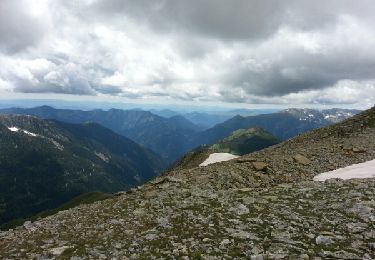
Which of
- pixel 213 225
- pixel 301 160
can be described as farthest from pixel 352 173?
pixel 213 225

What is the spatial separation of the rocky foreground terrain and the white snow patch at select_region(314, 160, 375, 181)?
282 centimetres

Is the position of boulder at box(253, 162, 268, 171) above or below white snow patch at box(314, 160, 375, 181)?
above

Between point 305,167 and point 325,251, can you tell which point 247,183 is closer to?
point 305,167

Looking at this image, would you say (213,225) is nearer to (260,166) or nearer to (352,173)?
(260,166)

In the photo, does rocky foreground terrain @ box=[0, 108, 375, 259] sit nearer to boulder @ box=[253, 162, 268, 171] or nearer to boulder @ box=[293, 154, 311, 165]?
boulder @ box=[253, 162, 268, 171]

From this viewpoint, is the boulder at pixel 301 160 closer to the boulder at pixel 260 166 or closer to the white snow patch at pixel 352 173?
the white snow patch at pixel 352 173

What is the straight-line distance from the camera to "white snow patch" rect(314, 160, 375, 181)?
911 inches

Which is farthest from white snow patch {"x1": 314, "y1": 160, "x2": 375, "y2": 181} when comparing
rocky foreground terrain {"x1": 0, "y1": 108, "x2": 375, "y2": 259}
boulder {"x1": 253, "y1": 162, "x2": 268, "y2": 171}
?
boulder {"x1": 253, "y1": 162, "x2": 268, "y2": 171}

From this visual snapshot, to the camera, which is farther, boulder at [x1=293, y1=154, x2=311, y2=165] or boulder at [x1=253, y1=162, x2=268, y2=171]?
boulder at [x1=293, y1=154, x2=311, y2=165]

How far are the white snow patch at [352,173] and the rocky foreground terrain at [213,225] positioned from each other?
2.82 metres

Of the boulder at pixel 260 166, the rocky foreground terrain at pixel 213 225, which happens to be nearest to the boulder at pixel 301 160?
the boulder at pixel 260 166

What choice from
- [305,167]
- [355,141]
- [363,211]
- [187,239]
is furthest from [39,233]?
[355,141]

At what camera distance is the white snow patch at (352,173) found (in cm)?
2314

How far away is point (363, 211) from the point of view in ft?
49.3
